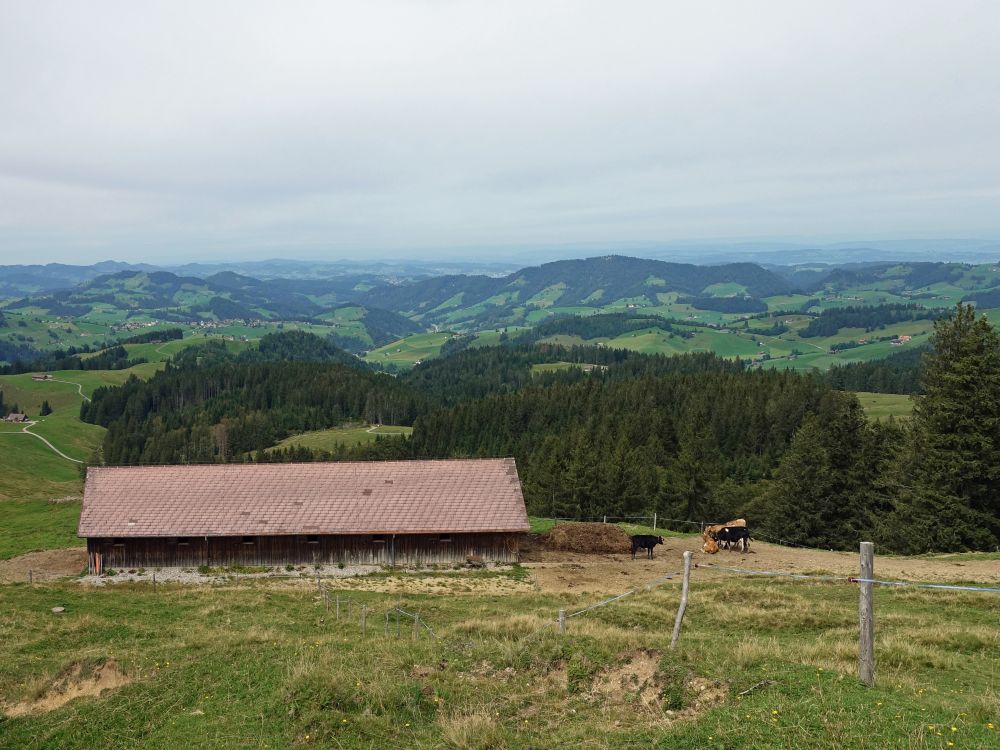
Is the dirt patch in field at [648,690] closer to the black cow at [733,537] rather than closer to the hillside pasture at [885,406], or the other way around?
the black cow at [733,537]

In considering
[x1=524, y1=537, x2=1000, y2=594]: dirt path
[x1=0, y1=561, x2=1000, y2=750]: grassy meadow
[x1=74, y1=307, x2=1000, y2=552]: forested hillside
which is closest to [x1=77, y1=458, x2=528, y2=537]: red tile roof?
[x1=524, y1=537, x2=1000, y2=594]: dirt path

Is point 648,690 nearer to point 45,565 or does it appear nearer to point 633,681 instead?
point 633,681

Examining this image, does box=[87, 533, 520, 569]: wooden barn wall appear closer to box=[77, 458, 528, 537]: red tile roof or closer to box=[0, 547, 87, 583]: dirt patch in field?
box=[77, 458, 528, 537]: red tile roof

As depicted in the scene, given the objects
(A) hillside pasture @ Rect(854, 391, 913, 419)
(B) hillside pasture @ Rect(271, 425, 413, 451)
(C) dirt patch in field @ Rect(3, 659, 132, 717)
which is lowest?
(B) hillside pasture @ Rect(271, 425, 413, 451)

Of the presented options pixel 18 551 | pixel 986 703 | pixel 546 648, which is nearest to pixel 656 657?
pixel 546 648

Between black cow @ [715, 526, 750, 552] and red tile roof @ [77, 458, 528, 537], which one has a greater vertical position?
red tile roof @ [77, 458, 528, 537]

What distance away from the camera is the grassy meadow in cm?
1140

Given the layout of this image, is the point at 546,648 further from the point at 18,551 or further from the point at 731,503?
the point at 731,503

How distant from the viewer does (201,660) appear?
694 inches

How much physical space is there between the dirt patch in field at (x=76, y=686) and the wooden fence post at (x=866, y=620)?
1739 centimetres

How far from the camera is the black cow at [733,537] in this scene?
123 feet

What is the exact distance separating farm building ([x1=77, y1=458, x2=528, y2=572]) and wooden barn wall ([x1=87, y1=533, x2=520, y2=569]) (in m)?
0.06

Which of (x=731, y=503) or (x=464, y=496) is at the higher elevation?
(x=464, y=496)

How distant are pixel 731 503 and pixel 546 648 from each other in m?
61.7
